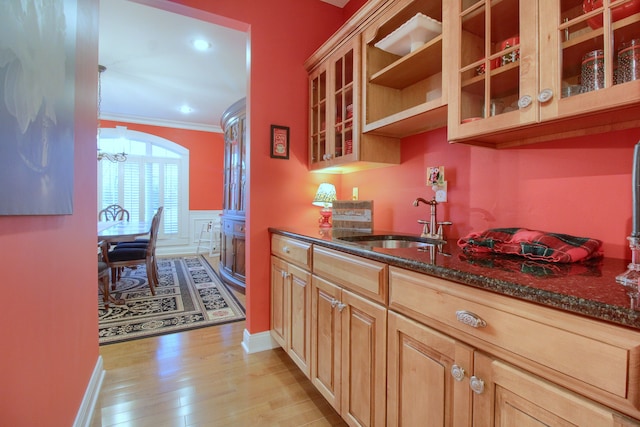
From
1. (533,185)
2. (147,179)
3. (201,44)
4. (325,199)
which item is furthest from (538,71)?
(147,179)

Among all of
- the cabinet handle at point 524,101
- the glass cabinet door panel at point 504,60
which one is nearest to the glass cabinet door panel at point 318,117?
the glass cabinet door panel at point 504,60

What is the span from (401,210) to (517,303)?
1309 mm

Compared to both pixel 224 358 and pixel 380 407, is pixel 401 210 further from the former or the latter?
pixel 224 358

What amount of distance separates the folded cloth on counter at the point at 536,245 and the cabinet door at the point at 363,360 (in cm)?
45

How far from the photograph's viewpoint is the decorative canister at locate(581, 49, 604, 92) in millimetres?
819

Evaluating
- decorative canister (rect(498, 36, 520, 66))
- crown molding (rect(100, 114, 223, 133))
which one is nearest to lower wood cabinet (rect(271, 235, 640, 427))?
decorative canister (rect(498, 36, 520, 66))

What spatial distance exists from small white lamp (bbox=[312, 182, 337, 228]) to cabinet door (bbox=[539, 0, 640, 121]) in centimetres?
156

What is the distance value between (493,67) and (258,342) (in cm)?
221

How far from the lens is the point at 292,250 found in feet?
6.15

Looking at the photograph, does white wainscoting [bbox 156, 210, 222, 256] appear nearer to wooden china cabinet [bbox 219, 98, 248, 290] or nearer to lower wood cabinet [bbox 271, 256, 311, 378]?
wooden china cabinet [bbox 219, 98, 248, 290]

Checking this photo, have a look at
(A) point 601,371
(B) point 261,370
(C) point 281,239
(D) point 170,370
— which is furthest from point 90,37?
(A) point 601,371

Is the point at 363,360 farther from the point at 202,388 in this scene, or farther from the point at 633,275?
the point at 202,388

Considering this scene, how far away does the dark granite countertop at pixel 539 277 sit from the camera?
0.56m

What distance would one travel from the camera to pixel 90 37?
5.18ft
